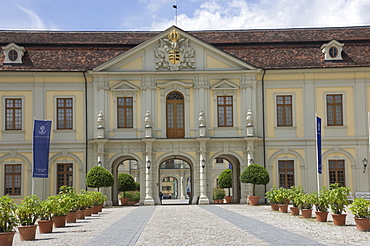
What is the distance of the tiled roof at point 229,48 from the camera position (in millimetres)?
38906

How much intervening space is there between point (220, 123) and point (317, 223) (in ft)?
58.5

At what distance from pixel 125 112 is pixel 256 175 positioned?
30.0 ft

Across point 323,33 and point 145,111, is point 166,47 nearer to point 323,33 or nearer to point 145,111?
point 145,111

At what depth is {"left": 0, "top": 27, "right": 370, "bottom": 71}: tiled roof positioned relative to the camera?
38906 mm

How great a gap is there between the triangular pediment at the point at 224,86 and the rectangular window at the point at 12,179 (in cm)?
1315

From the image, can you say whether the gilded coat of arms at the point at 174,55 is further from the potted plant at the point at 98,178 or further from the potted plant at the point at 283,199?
the potted plant at the point at 283,199

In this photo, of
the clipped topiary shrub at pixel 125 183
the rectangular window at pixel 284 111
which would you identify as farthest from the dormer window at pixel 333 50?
the clipped topiary shrub at pixel 125 183

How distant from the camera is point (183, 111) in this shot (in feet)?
127

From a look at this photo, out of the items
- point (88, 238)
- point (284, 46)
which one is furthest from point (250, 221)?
point (284, 46)

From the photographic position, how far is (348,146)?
1522 inches

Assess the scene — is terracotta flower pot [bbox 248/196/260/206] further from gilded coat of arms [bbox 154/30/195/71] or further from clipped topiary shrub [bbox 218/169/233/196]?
gilded coat of arms [bbox 154/30/195/71]

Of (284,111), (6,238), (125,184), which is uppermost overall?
(284,111)

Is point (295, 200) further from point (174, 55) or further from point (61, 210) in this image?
point (174, 55)

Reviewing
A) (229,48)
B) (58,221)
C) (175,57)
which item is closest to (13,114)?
(175,57)
